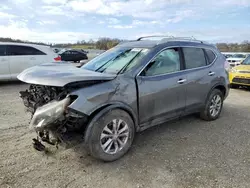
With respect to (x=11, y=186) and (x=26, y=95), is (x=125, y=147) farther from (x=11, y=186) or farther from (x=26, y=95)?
(x=26, y=95)

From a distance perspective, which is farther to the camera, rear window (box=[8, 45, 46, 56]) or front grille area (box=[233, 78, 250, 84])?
rear window (box=[8, 45, 46, 56])

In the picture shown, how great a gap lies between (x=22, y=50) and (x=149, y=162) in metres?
7.75

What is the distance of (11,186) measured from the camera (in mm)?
2531

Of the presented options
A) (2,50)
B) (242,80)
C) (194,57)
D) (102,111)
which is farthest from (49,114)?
(242,80)

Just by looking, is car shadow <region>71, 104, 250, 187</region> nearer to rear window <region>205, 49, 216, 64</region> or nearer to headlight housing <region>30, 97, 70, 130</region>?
headlight housing <region>30, 97, 70, 130</region>

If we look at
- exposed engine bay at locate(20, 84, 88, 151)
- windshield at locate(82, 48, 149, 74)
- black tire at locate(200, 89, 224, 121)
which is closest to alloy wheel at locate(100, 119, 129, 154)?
exposed engine bay at locate(20, 84, 88, 151)

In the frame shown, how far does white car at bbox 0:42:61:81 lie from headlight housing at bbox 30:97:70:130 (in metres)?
6.65

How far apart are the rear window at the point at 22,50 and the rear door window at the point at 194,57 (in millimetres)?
6933

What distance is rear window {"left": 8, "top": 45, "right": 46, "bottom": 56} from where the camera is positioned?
8531mm

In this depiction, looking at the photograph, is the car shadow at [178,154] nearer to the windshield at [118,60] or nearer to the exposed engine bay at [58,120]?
the exposed engine bay at [58,120]

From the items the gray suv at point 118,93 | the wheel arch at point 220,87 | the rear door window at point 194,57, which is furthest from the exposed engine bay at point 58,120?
the wheel arch at point 220,87

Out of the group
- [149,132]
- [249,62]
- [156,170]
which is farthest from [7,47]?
[249,62]

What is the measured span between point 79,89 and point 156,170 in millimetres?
1481

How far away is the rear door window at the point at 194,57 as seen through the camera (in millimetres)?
4039
